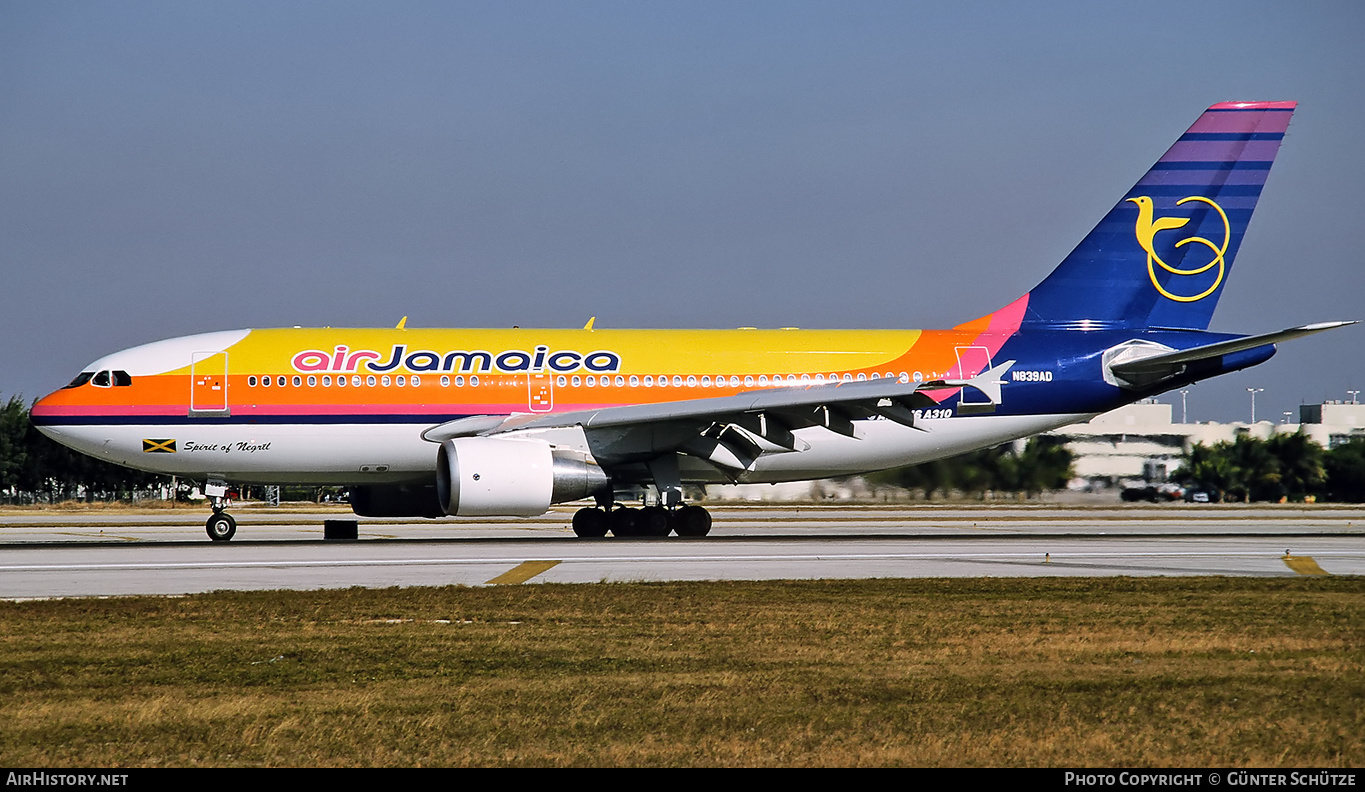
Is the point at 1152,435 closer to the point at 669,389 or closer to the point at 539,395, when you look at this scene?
the point at 669,389

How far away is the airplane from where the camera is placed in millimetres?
22750

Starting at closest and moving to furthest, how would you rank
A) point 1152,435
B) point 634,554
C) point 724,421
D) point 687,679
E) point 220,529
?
point 687,679 < point 634,554 < point 724,421 < point 220,529 < point 1152,435

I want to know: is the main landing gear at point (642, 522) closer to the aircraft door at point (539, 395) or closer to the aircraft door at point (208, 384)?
the aircraft door at point (539, 395)

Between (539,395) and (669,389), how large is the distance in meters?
2.39

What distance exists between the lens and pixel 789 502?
44.6m

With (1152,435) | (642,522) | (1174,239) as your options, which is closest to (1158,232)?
(1174,239)

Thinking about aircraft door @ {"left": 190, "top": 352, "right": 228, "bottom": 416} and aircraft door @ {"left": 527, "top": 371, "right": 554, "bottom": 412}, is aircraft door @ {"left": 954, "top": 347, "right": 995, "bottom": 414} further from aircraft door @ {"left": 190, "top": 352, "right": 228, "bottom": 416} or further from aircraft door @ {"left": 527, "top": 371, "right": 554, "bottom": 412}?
aircraft door @ {"left": 190, "top": 352, "right": 228, "bottom": 416}

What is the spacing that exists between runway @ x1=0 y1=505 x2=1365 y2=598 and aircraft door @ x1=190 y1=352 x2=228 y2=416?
92.7 inches

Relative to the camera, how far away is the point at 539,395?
2392 centimetres

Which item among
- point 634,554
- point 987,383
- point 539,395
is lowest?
point 634,554

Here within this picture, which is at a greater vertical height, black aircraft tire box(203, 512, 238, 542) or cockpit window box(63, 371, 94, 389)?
cockpit window box(63, 371, 94, 389)

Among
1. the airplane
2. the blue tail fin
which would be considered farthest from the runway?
the blue tail fin

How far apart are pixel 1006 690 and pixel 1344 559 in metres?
12.2
